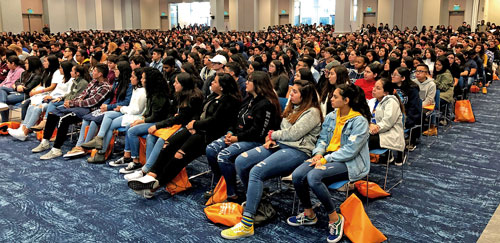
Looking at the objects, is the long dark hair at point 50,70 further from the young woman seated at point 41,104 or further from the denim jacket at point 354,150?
the denim jacket at point 354,150

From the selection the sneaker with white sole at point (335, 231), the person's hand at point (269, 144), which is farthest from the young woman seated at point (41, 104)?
the sneaker with white sole at point (335, 231)

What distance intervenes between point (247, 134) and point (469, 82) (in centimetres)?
688

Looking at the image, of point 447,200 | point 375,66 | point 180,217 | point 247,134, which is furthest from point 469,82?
point 180,217

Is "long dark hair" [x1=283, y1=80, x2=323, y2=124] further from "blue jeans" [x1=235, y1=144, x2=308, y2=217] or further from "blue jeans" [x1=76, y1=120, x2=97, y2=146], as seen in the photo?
"blue jeans" [x1=76, y1=120, x2=97, y2=146]

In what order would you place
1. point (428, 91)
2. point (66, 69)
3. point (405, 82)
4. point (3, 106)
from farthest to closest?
1. point (3, 106)
2. point (66, 69)
3. point (428, 91)
4. point (405, 82)

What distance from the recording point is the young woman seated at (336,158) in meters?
3.90

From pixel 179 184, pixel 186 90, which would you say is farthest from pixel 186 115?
pixel 179 184

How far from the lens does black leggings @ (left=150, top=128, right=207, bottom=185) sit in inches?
195

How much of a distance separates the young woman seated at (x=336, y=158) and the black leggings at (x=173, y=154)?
1349 mm

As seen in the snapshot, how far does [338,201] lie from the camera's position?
15.8 ft

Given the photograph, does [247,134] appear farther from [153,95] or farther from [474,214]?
[474,214]

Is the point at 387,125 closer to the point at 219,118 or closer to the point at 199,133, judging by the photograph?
the point at 219,118

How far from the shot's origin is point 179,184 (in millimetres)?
5090

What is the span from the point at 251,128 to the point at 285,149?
50 cm
